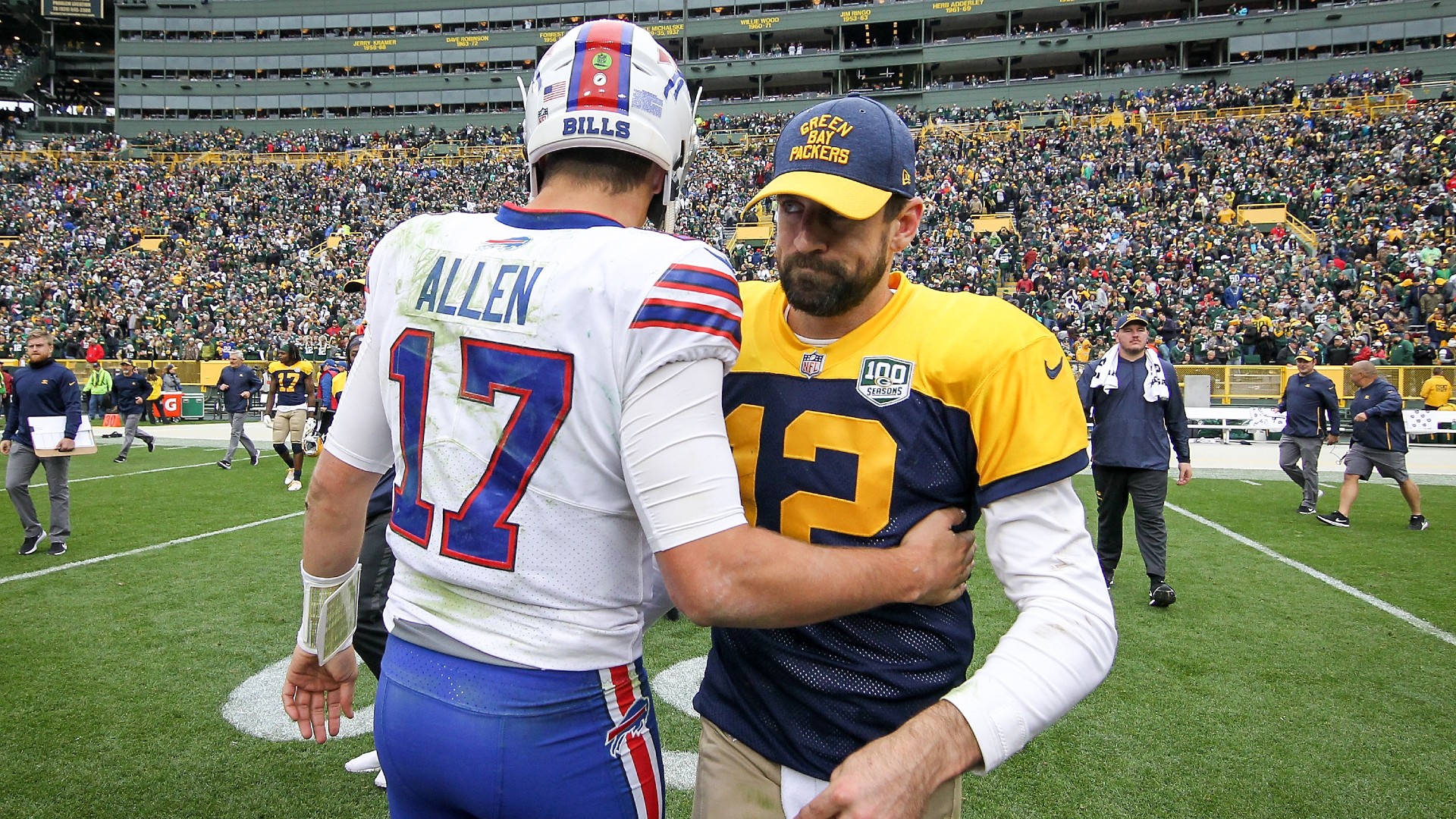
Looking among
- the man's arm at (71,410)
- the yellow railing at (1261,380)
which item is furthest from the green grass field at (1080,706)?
the yellow railing at (1261,380)

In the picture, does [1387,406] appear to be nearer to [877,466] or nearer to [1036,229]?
[877,466]

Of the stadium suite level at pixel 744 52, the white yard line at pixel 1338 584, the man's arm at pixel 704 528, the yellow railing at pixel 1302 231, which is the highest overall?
the stadium suite level at pixel 744 52

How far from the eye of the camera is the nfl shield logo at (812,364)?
187 cm

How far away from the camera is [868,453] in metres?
1.78

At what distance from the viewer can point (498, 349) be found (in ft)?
4.99

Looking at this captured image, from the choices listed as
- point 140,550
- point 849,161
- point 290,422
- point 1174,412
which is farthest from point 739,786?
point 290,422

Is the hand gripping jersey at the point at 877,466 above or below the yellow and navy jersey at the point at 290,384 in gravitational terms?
below

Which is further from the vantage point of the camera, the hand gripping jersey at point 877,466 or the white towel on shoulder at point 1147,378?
the white towel on shoulder at point 1147,378

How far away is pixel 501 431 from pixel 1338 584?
Result: 8.37m

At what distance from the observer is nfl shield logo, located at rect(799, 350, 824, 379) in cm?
187

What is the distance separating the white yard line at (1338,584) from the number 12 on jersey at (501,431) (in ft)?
22.8

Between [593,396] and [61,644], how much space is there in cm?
616

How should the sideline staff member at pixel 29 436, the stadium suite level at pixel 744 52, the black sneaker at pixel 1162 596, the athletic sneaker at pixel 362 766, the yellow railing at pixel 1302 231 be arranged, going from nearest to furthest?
the athletic sneaker at pixel 362 766 < the black sneaker at pixel 1162 596 < the sideline staff member at pixel 29 436 < the yellow railing at pixel 1302 231 < the stadium suite level at pixel 744 52

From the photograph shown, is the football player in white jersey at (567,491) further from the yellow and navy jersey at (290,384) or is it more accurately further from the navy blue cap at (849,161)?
the yellow and navy jersey at (290,384)
